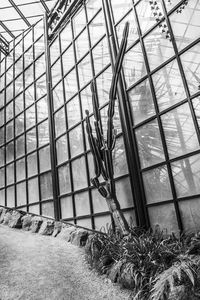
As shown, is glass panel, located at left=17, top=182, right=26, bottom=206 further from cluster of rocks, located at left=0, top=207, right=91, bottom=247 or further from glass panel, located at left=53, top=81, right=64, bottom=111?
glass panel, located at left=53, top=81, right=64, bottom=111

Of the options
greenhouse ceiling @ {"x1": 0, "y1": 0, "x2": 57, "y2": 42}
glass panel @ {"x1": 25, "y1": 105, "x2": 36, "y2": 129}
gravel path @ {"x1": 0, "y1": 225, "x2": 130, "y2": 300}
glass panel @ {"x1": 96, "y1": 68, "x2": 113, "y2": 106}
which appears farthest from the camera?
greenhouse ceiling @ {"x1": 0, "y1": 0, "x2": 57, "y2": 42}

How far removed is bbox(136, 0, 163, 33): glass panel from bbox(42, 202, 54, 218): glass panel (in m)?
4.97

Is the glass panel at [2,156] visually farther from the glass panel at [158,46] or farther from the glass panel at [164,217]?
the glass panel at [158,46]

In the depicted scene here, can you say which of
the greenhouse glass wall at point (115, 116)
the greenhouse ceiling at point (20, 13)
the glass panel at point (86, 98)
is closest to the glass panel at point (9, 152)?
the greenhouse glass wall at point (115, 116)

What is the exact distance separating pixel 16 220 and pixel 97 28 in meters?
5.85

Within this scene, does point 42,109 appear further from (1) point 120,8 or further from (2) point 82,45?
(1) point 120,8

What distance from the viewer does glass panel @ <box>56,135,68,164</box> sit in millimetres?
6261

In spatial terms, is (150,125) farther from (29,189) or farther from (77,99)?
(29,189)

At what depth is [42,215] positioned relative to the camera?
6.66 meters

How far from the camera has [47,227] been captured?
597cm

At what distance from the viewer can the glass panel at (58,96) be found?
6734mm

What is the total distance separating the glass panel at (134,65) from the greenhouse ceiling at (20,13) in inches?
193

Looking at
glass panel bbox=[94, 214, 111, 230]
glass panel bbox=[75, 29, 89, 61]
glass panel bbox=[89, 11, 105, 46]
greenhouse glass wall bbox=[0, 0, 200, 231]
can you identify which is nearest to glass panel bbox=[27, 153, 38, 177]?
greenhouse glass wall bbox=[0, 0, 200, 231]

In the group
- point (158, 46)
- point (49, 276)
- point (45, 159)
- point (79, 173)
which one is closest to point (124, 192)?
point (79, 173)
